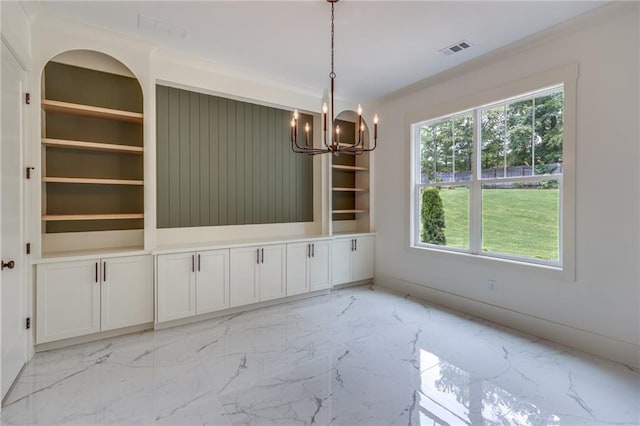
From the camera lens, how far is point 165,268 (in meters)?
3.32

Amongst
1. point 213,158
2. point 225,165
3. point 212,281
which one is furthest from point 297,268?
point 213,158

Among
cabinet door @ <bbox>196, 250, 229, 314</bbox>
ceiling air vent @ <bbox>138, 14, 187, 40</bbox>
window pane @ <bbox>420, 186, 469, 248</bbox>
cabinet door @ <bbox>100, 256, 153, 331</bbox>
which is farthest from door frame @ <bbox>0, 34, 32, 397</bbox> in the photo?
window pane @ <bbox>420, 186, 469, 248</bbox>

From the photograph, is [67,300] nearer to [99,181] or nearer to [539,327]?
[99,181]

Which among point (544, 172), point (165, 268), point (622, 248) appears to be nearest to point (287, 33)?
point (165, 268)

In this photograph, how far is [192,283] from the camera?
3.48 metres

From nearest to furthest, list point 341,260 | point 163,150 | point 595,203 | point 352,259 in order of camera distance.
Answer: point 595,203
point 163,150
point 341,260
point 352,259

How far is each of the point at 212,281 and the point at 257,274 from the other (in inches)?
21.7

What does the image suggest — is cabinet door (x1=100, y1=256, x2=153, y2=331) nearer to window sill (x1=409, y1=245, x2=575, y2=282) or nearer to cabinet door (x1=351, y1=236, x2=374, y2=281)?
cabinet door (x1=351, y1=236, x2=374, y2=281)

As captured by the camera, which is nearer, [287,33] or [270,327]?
[287,33]

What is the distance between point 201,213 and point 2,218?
75.9 inches

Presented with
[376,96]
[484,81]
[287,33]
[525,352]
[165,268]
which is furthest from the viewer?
[376,96]

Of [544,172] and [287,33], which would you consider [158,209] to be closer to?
[287,33]

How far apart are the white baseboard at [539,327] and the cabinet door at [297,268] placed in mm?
1500

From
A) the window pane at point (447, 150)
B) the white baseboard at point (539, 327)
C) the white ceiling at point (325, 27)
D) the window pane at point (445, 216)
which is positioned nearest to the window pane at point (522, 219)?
the window pane at point (445, 216)
